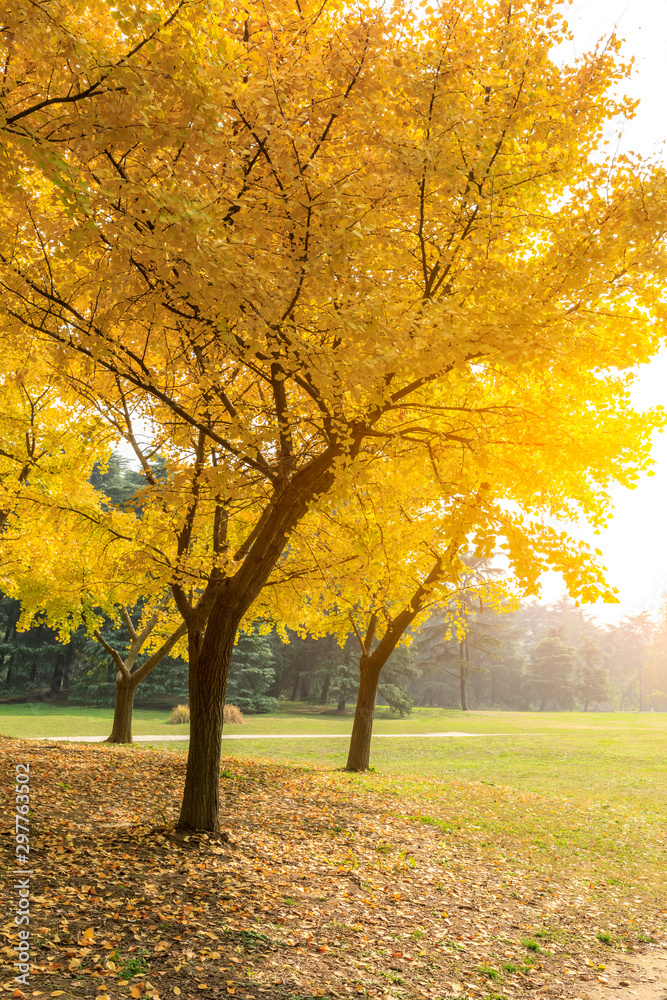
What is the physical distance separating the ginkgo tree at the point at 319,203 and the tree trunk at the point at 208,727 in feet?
0.15

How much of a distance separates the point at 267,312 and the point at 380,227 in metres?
1.55

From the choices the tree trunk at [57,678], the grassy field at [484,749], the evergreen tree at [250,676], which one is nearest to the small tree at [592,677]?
the grassy field at [484,749]

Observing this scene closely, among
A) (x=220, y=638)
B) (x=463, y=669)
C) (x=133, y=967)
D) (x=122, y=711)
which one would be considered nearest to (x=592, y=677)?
(x=463, y=669)

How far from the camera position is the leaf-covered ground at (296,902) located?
388 centimetres

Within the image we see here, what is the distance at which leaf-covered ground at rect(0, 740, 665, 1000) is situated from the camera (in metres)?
3.88

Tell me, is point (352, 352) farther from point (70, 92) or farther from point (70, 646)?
point (70, 646)

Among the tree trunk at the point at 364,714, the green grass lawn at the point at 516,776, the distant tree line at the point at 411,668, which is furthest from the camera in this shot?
the distant tree line at the point at 411,668

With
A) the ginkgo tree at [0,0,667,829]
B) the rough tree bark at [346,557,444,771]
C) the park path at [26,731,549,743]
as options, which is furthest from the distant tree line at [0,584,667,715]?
the ginkgo tree at [0,0,667,829]

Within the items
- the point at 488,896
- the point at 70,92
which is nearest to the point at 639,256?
the point at 70,92

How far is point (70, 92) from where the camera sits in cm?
354

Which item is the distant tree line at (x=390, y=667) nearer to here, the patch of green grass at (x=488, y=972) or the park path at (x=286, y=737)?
the park path at (x=286, y=737)

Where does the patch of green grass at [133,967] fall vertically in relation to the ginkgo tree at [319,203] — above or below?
below

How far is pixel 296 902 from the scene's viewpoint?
5062 mm

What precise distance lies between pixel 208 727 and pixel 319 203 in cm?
493
